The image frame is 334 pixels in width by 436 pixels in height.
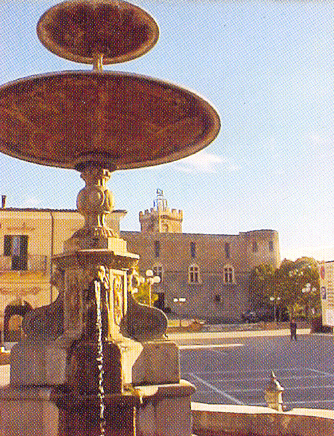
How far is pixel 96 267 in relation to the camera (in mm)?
5785

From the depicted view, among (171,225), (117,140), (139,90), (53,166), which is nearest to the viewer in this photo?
(139,90)

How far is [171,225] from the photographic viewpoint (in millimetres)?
78875

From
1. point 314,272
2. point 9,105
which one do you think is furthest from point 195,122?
point 314,272

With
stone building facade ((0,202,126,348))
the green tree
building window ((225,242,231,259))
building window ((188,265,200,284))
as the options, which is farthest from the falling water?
building window ((225,242,231,259))

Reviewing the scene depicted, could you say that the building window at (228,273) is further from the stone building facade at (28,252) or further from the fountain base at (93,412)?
the fountain base at (93,412)

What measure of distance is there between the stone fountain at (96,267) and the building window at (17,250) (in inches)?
972

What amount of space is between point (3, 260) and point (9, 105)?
25941 millimetres

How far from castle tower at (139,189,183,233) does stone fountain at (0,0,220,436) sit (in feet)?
231

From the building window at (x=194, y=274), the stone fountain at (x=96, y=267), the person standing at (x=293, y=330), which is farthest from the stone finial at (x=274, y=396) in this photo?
the building window at (x=194, y=274)

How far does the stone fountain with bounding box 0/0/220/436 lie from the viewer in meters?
5.22

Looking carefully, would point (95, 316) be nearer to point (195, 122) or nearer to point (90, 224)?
point (90, 224)

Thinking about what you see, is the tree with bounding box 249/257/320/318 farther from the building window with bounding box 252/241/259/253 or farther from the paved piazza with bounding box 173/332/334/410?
the paved piazza with bounding box 173/332/334/410

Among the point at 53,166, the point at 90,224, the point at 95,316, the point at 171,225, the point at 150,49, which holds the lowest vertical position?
the point at 95,316

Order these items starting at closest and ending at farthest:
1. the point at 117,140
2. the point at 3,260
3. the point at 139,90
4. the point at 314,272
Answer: the point at 139,90 → the point at 117,140 → the point at 3,260 → the point at 314,272
